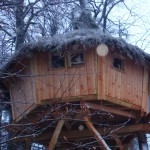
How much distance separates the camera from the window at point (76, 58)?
11.3 metres

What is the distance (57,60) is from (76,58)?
0.57 metres

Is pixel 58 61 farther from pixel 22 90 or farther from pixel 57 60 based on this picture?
pixel 22 90

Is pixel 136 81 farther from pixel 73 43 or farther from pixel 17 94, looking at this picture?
pixel 17 94

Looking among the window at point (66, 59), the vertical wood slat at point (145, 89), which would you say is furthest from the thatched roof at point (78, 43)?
the vertical wood slat at point (145, 89)

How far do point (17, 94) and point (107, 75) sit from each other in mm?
3096

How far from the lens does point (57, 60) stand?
1164cm

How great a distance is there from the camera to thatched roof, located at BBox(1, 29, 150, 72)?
1107cm

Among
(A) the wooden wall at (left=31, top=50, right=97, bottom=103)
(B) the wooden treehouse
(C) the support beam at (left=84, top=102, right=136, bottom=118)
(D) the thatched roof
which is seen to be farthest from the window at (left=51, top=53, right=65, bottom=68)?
(C) the support beam at (left=84, top=102, right=136, bottom=118)

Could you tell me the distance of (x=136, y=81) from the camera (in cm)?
1216

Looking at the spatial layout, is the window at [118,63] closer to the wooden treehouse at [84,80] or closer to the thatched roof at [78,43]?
the wooden treehouse at [84,80]

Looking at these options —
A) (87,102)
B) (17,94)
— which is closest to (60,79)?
(87,102)

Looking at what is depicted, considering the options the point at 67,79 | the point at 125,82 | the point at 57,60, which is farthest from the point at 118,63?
the point at 57,60

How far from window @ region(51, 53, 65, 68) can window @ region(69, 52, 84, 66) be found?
0.25 metres

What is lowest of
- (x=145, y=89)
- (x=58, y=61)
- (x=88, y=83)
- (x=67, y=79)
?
(x=145, y=89)
